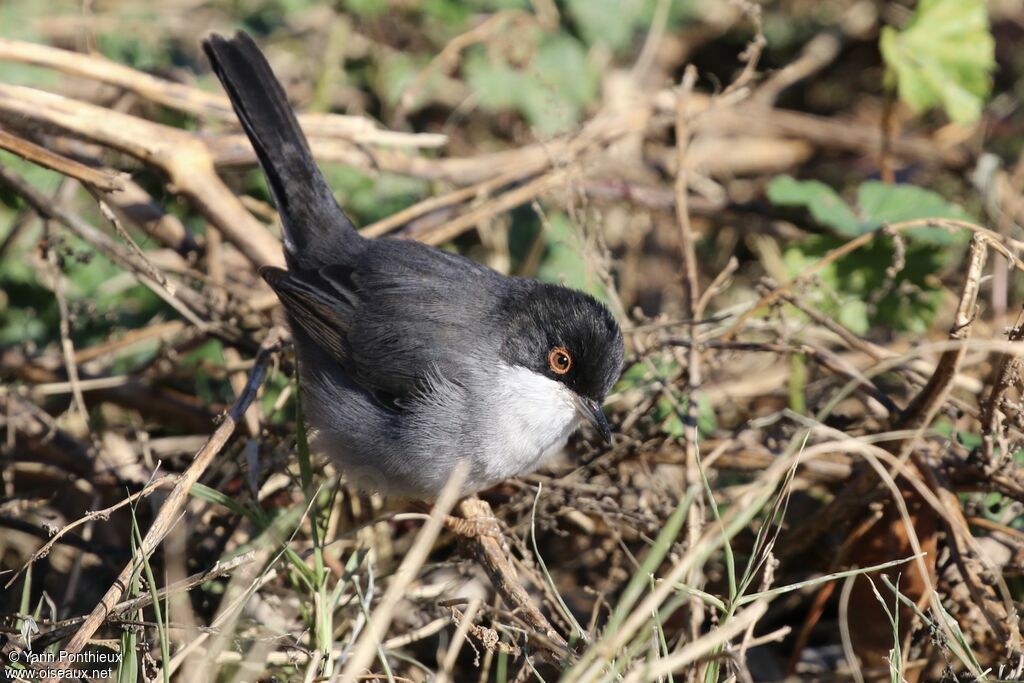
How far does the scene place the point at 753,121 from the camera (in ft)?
18.7

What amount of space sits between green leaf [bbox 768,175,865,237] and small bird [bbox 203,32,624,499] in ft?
4.29

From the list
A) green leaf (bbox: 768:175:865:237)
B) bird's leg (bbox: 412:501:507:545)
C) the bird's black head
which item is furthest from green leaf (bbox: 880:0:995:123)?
bird's leg (bbox: 412:501:507:545)

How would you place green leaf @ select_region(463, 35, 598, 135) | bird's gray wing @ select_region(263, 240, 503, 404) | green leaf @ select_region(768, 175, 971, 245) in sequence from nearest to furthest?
1. bird's gray wing @ select_region(263, 240, 503, 404)
2. green leaf @ select_region(768, 175, 971, 245)
3. green leaf @ select_region(463, 35, 598, 135)

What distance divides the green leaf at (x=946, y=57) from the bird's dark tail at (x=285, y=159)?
9.49 feet

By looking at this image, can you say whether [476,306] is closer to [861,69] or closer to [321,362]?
[321,362]

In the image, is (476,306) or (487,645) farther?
(476,306)

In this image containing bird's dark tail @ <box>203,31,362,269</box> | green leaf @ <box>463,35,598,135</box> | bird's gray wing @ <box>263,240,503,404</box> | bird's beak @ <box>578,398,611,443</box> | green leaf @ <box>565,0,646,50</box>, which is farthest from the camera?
green leaf @ <box>565,0,646,50</box>

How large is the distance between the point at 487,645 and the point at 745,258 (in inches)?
142

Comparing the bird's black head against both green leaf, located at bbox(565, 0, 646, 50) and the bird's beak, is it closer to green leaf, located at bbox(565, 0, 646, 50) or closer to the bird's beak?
the bird's beak

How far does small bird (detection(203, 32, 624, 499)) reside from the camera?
10.1 ft

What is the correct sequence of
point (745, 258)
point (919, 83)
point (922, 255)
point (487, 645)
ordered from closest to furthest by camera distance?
point (487, 645) → point (922, 255) → point (919, 83) → point (745, 258)

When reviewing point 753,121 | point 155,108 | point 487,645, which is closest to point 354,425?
point 487,645

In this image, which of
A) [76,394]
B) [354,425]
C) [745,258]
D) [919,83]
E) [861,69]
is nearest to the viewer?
[354,425]

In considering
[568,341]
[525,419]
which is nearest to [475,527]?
[525,419]
